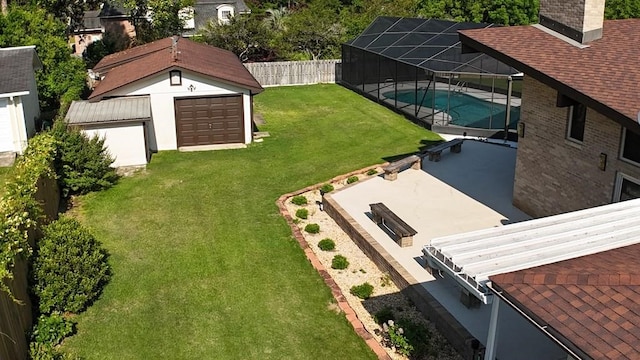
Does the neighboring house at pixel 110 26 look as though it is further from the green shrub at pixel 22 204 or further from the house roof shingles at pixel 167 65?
the green shrub at pixel 22 204

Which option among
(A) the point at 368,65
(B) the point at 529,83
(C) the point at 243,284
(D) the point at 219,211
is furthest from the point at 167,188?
(A) the point at 368,65

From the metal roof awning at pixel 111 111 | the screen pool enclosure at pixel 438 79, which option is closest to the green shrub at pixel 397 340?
the metal roof awning at pixel 111 111

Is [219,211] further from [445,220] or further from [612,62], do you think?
[612,62]

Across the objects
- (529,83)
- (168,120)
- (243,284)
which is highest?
(529,83)

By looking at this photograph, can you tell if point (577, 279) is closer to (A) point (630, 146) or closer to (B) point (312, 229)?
(A) point (630, 146)

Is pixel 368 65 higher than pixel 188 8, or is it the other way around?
pixel 188 8

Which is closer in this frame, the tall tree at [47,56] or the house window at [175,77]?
the house window at [175,77]

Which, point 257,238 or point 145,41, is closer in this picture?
point 257,238
